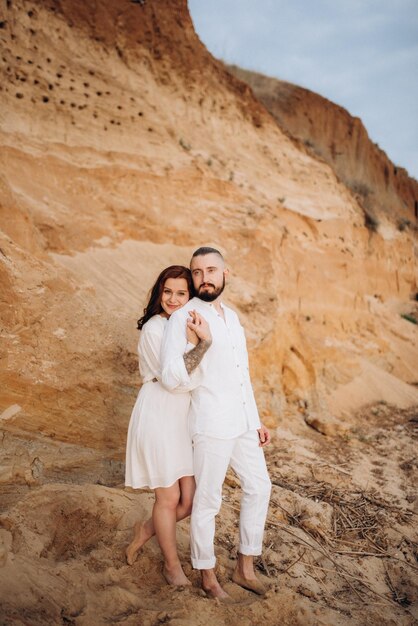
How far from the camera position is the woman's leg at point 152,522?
257 cm

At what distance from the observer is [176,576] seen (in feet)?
8.07

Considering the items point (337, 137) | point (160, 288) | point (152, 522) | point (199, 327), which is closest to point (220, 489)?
point (152, 522)

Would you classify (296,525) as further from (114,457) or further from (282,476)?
(114,457)

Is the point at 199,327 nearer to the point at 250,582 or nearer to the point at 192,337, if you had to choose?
the point at 192,337

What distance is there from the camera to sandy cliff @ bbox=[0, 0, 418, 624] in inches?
136

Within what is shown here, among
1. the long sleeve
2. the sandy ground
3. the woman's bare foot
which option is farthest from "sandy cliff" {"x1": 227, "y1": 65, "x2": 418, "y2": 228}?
the woman's bare foot

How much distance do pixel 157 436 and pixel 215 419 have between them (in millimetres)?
356

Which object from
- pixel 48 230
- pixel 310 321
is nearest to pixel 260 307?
pixel 310 321

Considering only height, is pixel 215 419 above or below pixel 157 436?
above

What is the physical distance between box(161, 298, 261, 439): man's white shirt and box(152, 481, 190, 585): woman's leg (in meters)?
0.40

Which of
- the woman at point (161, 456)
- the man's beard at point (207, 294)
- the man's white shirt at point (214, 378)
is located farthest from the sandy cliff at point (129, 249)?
the man's beard at point (207, 294)

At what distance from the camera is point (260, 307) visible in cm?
629

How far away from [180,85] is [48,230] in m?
5.14

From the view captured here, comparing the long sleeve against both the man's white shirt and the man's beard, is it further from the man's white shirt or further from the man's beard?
the man's beard
